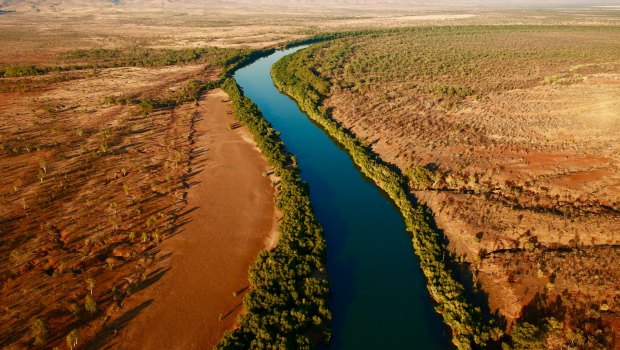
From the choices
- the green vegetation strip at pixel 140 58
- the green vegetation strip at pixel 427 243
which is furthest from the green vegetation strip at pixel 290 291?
the green vegetation strip at pixel 140 58

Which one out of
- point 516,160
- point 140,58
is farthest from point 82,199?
point 140,58

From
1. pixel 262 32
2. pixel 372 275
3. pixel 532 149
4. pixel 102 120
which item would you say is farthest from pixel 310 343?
pixel 262 32

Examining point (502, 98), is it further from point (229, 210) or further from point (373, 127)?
point (229, 210)

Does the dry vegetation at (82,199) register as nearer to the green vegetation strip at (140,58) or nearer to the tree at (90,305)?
the tree at (90,305)

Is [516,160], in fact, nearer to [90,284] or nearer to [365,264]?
[365,264]

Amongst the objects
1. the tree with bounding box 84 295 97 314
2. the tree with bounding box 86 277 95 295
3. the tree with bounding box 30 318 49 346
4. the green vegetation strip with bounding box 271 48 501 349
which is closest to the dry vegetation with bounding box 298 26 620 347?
the green vegetation strip with bounding box 271 48 501 349
